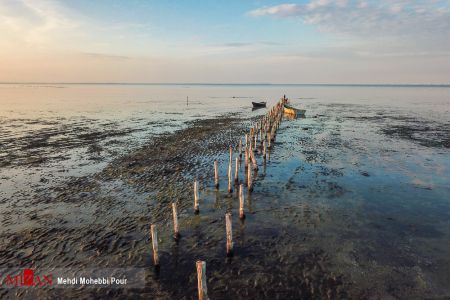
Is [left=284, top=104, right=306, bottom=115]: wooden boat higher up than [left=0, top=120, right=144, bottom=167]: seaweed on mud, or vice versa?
[left=284, top=104, right=306, bottom=115]: wooden boat

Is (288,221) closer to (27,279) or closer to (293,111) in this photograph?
(27,279)

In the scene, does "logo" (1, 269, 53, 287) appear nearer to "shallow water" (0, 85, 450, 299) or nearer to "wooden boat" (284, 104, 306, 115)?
"shallow water" (0, 85, 450, 299)

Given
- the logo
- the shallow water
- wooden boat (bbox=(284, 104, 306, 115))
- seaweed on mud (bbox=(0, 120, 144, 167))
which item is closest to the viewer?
the logo

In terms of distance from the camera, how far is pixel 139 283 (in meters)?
11.0

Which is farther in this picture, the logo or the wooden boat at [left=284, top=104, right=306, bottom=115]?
the wooden boat at [left=284, top=104, right=306, bottom=115]

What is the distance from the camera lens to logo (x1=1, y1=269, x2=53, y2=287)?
35.8 ft

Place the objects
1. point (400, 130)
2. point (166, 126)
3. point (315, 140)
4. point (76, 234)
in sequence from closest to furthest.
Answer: point (76, 234), point (315, 140), point (400, 130), point (166, 126)

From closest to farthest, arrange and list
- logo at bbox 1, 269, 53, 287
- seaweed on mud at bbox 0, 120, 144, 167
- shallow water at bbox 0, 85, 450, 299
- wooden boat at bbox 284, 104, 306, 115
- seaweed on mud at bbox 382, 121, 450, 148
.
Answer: logo at bbox 1, 269, 53, 287
shallow water at bbox 0, 85, 450, 299
seaweed on mud at bbox 0, 120, 144, 167
seaweed on mud at bbox 382, 121, 450, 148
wooden boat at bbox 284, 104, 306, 115

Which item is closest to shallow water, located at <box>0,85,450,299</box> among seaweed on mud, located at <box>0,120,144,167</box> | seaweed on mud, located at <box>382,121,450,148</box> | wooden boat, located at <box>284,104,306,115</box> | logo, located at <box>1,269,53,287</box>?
seaweed on mud, located at <box>0,120,144,167</box>

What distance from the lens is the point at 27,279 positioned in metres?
11.2

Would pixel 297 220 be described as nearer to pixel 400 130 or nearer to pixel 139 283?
pixel 139 283

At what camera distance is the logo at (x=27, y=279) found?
10.9 meters

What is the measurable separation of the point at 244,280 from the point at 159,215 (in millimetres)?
6529

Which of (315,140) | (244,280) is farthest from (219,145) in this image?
(244,280)
